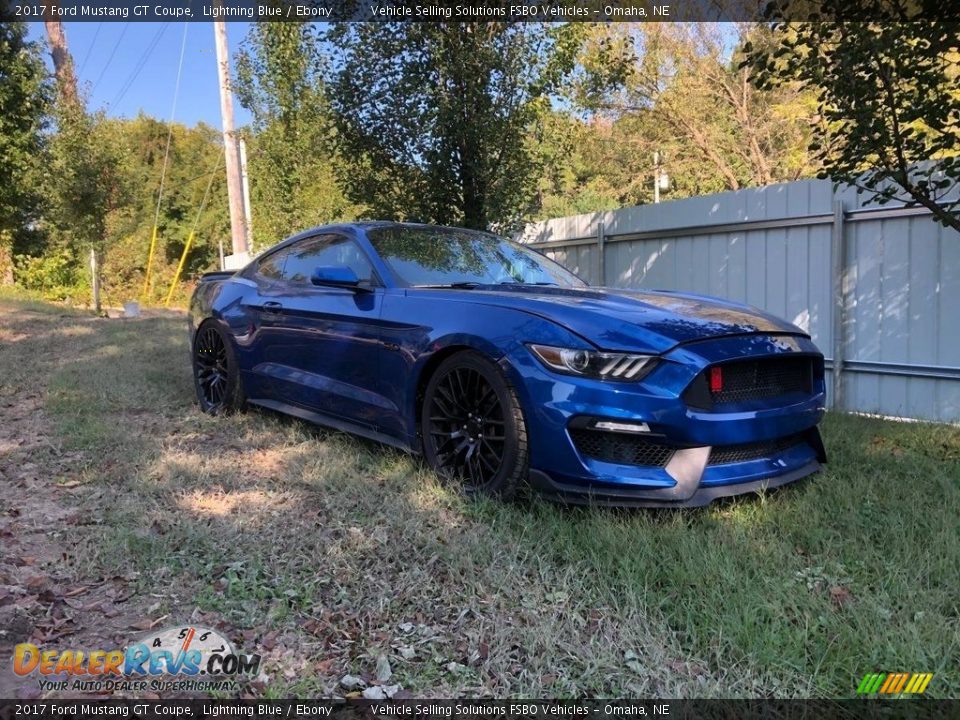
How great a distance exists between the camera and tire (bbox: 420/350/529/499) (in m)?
3.12

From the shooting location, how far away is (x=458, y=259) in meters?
4.43

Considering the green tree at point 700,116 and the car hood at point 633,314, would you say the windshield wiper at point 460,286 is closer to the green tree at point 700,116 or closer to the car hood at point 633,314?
the car hood at point 633,314

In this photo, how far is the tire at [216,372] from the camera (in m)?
5.11

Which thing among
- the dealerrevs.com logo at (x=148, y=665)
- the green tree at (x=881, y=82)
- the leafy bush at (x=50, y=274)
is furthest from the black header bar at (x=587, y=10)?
the leafy bush at (x=50, y=274)

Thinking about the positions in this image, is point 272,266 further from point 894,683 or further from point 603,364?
point 894,683

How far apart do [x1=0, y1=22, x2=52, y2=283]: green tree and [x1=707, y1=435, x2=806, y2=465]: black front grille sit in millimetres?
16111

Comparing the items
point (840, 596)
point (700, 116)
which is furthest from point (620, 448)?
point (700, 116)

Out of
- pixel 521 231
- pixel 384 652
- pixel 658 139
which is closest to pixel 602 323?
pixel 384 652

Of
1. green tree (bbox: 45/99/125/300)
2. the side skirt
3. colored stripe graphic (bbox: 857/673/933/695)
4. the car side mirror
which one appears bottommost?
colored stripe graphic (bbox: 857/673/933/695)

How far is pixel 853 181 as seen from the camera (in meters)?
4.32

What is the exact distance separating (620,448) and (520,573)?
66cm

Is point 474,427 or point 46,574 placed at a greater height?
point 474,427

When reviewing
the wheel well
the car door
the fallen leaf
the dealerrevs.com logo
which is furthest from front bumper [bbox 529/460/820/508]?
the dealerrevs.com logo

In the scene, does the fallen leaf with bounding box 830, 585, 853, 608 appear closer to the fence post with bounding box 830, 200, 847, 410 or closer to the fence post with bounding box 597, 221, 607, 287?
the fence post with bounding box 830, 200, 847, 410
